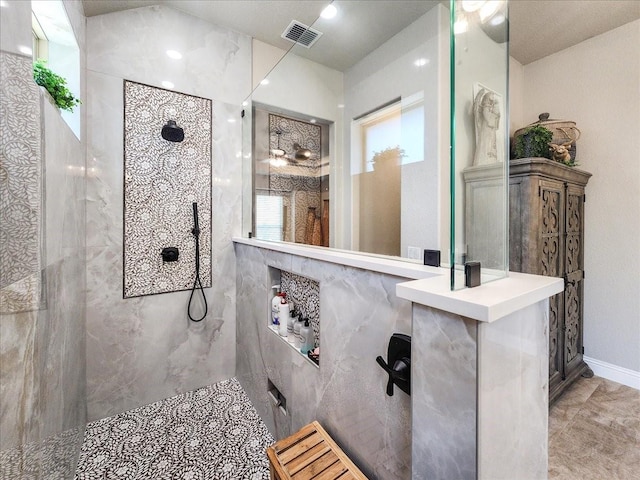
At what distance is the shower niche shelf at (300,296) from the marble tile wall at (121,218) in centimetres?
65

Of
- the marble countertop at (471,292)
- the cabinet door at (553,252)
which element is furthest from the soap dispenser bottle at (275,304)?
the cabinet door at (553,252)

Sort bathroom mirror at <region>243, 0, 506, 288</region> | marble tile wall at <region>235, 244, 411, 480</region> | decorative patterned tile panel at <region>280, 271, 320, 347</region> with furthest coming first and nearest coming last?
1. decorative patterned tile panel at <region>280, 271, 320, 347</region>
2. bathroom mirror at <region>243, 0, 506, 288</region>
3. marble tile wall at <region>235, 244, 411, 480</region>

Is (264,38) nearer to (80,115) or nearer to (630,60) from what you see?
(80,115)

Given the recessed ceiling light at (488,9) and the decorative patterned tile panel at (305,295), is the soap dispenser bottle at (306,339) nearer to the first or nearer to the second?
the decorative patterned tile panel at (305,295)

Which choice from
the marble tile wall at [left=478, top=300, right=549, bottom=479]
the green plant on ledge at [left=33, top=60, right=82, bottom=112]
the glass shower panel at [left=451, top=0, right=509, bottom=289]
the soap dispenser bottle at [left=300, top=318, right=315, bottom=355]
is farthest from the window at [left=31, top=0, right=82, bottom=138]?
the marble tile wall at [left=478, top=300, right=549, bottom=479]

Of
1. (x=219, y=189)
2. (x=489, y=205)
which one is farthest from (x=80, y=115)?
(x=489, y=205)

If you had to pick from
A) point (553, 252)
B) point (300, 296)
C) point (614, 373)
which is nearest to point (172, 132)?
point (300, 296)

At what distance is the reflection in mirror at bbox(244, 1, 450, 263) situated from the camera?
3.86 feet

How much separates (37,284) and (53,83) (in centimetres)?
81

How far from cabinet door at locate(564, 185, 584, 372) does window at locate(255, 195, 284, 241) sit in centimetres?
229

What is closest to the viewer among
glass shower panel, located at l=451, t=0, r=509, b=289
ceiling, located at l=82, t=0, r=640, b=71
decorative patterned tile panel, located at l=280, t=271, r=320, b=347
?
glass shower panel, located at l=451, t=0, r=509, b=289

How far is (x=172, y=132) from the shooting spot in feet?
6.37

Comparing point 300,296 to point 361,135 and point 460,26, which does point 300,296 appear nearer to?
point 361,135

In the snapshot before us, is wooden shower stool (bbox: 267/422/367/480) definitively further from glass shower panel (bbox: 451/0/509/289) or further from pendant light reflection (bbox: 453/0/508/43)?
pendant light reflection (bbox: 453/0/508/43)
